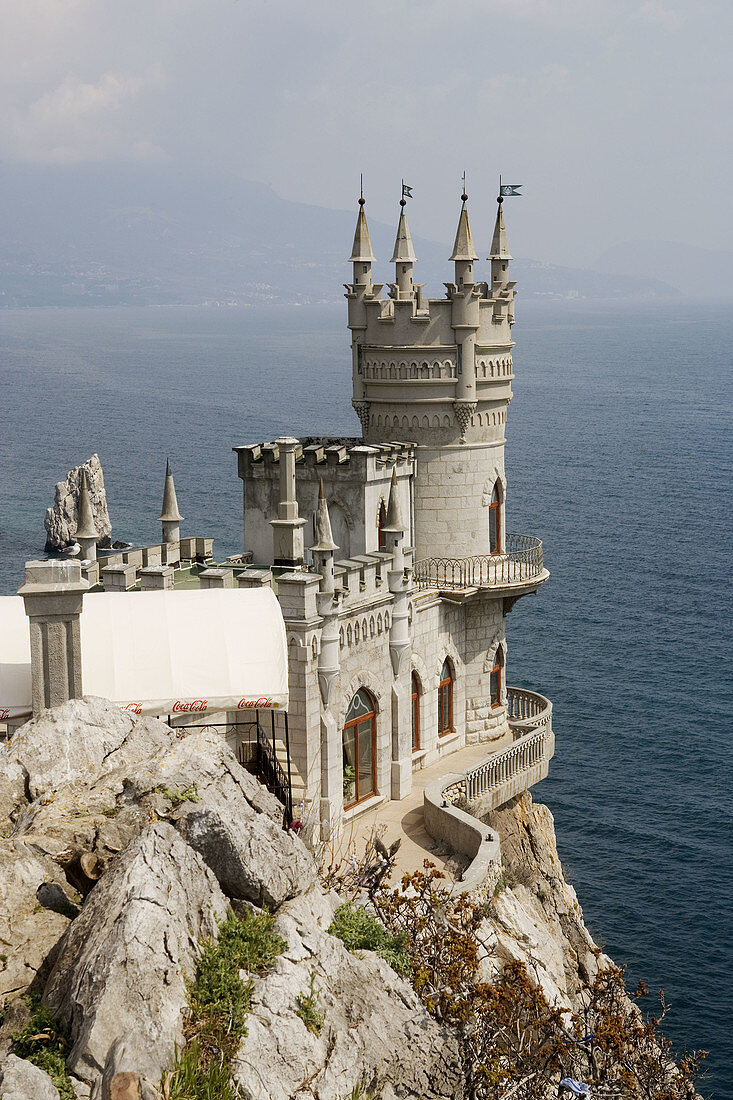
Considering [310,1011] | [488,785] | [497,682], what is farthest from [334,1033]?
[497,682]

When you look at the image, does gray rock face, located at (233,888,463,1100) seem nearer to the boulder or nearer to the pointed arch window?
the boulder

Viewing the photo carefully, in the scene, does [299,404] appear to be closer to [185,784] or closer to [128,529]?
[128,529]

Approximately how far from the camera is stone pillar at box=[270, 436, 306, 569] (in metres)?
38.9

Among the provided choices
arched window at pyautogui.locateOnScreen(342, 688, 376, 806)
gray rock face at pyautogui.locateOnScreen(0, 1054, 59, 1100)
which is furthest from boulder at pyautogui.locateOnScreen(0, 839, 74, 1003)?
arched window at pyautogui.locateOnScreen(342, 688, 376, 806)

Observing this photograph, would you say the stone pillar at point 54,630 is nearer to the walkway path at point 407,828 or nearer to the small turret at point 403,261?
the walkway path at point 407,828

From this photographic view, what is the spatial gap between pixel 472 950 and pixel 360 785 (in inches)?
664

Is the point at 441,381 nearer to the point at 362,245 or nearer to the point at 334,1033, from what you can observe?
the point at 362,245

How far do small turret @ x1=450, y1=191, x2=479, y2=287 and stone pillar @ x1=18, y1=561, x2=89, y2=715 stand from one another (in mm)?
21163

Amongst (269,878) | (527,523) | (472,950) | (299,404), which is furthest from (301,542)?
(299,404)

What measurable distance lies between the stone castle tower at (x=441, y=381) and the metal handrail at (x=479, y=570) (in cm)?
38

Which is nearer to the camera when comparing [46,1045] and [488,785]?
[46,1045]

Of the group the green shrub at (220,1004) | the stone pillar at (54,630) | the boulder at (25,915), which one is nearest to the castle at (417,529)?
the stone pillar at (54,630)

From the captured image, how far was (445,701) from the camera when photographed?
43906mm

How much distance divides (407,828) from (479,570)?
9.76m
